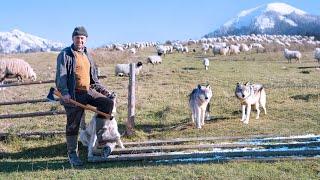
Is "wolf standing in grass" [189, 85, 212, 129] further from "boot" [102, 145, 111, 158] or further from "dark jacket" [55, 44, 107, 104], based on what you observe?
"dark jacket" [55, 44, 107, 104]

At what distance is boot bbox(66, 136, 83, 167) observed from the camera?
9.98 metres

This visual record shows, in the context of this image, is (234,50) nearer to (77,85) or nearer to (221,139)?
(221,139)

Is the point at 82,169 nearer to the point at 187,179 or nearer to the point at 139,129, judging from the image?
the point at 187,179

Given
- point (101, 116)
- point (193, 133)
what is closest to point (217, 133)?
point (193, 133)

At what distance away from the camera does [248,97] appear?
14531 millimetres

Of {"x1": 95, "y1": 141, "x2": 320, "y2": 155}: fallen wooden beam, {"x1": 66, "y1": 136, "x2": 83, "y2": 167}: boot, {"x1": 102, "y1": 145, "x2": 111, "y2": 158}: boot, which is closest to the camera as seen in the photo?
{"x1": 66, "y1": 136, "x2": 83, "y2": 167}: boot

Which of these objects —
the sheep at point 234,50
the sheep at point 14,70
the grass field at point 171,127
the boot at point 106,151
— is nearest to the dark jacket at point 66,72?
the boot at point 106,151

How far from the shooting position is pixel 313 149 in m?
10.1

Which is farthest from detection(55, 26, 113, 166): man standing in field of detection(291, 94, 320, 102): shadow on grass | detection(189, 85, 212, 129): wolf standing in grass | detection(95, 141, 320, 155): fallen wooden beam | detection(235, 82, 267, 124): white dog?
detection(291, 94, 320, 102): shadow on grass

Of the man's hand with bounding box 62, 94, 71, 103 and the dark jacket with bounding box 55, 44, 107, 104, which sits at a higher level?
the dark jacket with bounding box 55, 44, 107, 104

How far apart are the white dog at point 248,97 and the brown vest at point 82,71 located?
5780mm

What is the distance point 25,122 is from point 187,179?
7.73 metres

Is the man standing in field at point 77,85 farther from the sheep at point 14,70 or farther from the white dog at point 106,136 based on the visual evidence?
the sheep at point 14,70

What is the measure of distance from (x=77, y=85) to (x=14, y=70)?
21181 millimetres
